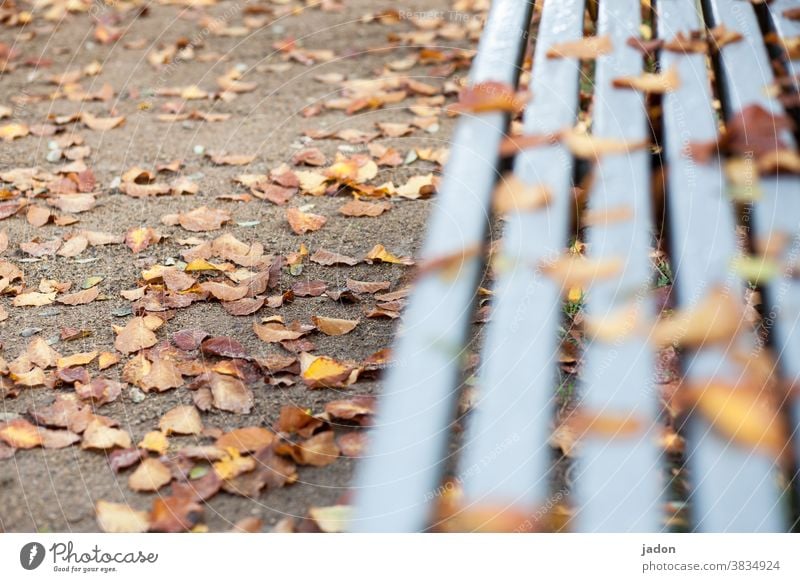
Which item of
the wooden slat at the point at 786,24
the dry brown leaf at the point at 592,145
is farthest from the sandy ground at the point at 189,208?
the wooden slat at the point at 786,24

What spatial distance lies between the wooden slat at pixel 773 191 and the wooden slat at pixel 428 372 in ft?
1.05

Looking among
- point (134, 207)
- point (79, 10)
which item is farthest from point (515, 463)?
point (79, 10)

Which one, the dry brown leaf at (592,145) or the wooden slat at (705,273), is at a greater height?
the dry brown leaf at (592,145)

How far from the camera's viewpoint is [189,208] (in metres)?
1.88

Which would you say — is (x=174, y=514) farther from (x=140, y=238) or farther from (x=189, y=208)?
(x=189, y=208)

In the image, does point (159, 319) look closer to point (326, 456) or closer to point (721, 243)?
point (326, 456)

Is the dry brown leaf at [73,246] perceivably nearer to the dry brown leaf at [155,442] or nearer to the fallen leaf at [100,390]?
the fallen leaf at [100,390]

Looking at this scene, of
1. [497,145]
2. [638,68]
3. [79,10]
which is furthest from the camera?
[79,10]

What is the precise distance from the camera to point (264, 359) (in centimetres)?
134

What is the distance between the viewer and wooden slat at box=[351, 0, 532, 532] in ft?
2.39

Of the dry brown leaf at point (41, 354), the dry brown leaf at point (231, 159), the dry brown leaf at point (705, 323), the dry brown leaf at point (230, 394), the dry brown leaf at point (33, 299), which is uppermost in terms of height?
the dry brown leaf at point (705, 323)

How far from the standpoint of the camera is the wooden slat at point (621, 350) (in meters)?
0.78

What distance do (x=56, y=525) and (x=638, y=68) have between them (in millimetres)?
1047
